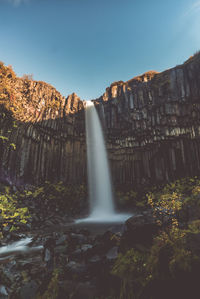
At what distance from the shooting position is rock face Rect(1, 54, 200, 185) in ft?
52.6

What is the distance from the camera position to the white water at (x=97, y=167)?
769 inches

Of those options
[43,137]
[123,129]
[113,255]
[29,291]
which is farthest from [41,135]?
[113,255]

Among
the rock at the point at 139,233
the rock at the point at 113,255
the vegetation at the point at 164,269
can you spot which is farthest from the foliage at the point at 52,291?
the rock at the point at 139,233

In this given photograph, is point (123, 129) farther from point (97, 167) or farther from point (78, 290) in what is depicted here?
point (78, 290)

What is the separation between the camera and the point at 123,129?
20703mm

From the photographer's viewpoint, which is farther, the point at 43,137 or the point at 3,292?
the point at 43,137

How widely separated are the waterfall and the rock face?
89 cm

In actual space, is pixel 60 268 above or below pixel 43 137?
below

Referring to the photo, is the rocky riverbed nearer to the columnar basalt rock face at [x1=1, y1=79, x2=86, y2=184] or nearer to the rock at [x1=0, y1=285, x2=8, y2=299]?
the rock at [x1=0, y1=285, x2=8, y2=299]

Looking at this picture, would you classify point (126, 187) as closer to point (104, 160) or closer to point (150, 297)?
point (104, 160)

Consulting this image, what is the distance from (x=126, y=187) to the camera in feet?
64.9

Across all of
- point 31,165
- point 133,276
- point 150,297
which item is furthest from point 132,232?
point 31,165

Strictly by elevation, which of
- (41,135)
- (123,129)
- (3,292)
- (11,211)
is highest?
(123,129)

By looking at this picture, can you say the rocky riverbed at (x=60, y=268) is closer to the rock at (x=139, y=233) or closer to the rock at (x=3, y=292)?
the rock at (x=3, y=292)
